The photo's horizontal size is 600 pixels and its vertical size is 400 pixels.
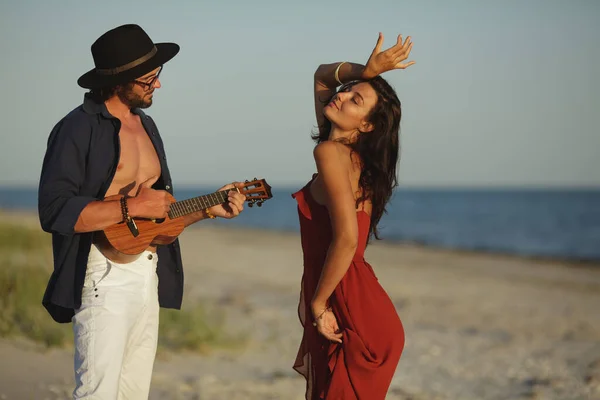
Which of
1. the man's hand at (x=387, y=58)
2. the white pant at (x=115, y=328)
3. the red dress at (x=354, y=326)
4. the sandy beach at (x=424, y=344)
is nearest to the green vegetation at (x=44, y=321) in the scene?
the sandy beach at (x=424, y=344)

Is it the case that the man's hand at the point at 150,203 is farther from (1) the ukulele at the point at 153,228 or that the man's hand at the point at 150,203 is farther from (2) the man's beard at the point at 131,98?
(2) the man's beard at the point at 131,98

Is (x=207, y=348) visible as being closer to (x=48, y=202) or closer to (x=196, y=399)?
(x=196, y=399)

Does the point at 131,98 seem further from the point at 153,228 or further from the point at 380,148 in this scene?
the point at 380,148

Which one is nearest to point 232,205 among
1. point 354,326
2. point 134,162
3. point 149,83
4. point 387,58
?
point 134,162

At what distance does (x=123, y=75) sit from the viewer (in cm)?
401

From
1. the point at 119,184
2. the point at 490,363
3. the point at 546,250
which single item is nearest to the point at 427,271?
the point at 490,363

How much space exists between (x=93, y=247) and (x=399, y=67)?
165 centimetres

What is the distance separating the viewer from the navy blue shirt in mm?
3701

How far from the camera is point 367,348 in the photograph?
3572 mm

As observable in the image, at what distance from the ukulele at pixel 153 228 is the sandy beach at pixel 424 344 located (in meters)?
2.53

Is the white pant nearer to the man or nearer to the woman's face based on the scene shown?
the man

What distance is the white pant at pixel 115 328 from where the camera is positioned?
12.4 ft

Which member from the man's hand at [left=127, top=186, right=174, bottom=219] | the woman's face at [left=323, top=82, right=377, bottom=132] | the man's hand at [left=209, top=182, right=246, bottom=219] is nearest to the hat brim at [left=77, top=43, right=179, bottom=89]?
the man's hand at [left=127, top=186, right=174, bottom=219]

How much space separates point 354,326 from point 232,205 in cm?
89
